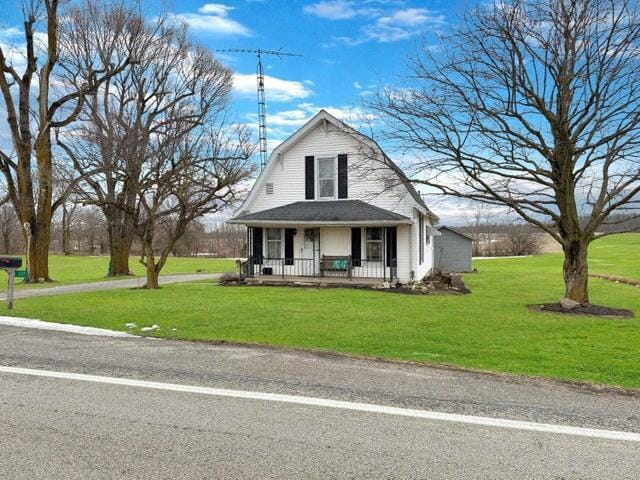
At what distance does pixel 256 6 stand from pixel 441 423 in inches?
626

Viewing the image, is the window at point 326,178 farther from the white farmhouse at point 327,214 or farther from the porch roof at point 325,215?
the porch roof at point 325,215

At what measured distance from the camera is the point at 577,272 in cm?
1207

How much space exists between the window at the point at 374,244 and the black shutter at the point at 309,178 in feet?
9.36

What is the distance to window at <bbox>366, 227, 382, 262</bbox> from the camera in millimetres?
17987

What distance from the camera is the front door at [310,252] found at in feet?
61.0

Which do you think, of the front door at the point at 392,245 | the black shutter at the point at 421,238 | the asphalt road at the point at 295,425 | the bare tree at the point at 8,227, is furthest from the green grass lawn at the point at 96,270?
the asphalt road at the point at 295,425

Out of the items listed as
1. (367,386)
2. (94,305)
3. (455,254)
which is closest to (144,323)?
(94,305)

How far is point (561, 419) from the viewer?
4125 mm

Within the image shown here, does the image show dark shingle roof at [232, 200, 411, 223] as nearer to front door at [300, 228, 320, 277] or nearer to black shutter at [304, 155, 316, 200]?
black shutter at [304, 155, 316, 200]

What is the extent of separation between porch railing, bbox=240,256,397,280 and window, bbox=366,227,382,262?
20 centimetres

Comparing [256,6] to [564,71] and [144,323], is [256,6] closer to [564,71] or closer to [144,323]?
[564,71]

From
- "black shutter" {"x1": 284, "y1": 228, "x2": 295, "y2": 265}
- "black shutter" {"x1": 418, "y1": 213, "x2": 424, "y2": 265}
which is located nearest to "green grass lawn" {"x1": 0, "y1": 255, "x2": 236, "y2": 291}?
"black shutter" {"x1": 284, "y1": 228, "x2": 295, "y2": 265}

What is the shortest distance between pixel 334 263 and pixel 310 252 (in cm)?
122

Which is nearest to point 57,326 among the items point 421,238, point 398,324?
point 398,324
